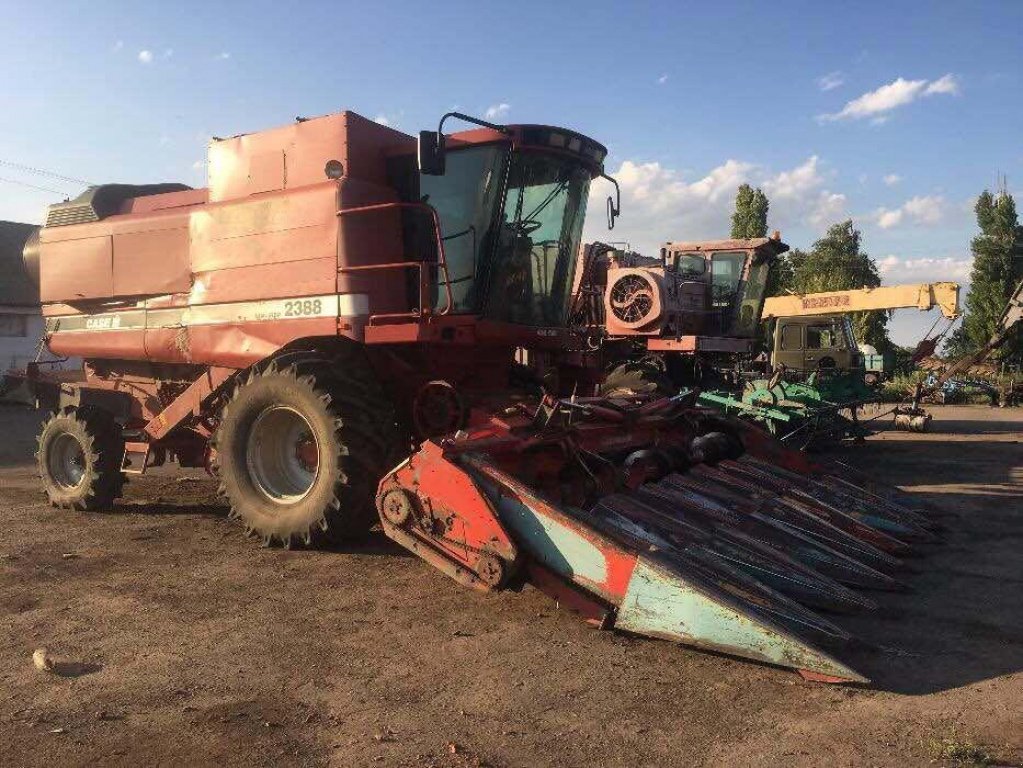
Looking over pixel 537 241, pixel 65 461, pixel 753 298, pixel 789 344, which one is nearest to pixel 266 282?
pixel 537 241

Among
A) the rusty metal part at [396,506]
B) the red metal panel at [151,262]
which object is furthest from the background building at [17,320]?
the rusty metal part at [396,506]

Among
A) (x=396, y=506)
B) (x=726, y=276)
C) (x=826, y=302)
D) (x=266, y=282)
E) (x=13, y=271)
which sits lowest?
(x=396, y=506)

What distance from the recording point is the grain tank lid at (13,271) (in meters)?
22.9

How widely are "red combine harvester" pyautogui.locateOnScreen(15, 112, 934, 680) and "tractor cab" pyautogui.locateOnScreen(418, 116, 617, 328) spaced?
2cm

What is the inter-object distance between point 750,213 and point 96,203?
117 ft

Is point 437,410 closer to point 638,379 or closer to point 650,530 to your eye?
point 650,530

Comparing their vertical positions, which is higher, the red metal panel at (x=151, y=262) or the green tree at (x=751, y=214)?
the green tree at (x=751, y=214)

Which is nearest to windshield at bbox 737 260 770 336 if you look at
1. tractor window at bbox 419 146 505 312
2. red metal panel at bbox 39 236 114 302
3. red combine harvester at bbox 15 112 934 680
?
red combine harvester at bbox 15 112 934 680

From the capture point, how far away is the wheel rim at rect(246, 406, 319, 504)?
5.70 meters

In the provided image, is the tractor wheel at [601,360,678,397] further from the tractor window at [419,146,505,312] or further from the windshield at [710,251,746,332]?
the tractor window at [419,146,505,312]

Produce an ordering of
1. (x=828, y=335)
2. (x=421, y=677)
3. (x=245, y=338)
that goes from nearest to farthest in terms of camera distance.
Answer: (x=421, y=677)
(x=245, y=338)
(x=828, y=335)

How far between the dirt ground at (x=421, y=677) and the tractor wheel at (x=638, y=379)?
5.78 m

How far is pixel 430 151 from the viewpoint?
508 cm

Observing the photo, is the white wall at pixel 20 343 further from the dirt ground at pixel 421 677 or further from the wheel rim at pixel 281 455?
the dirt ground at pixel 421 677
